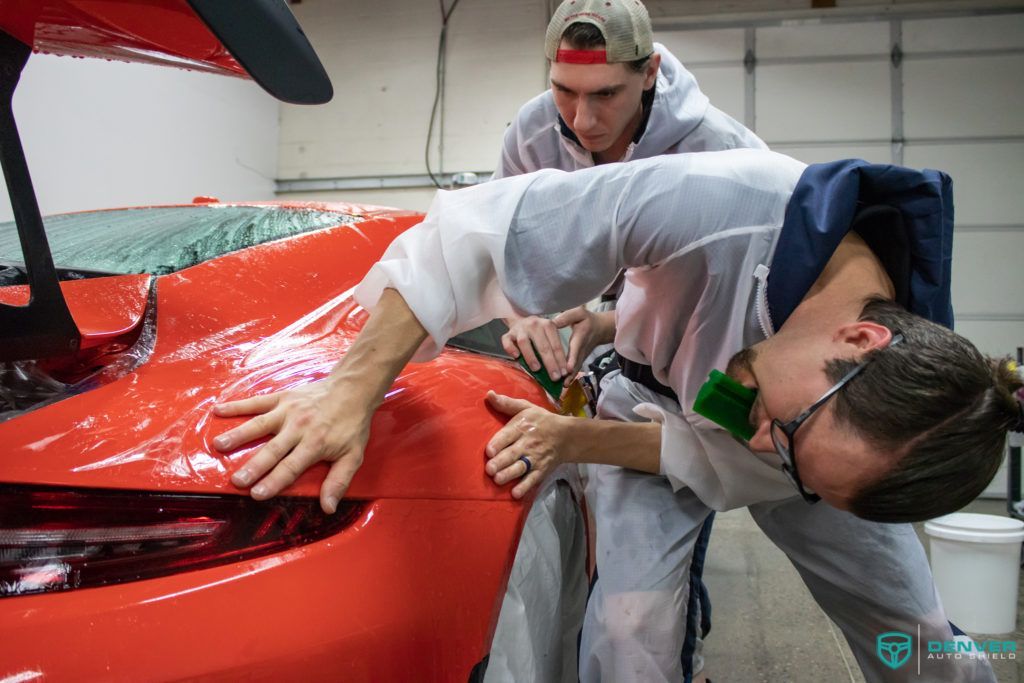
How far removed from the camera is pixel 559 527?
4.67ft

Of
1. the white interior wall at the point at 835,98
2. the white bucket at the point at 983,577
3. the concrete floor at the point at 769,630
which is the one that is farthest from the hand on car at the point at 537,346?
the white interior wall at the point at 835,98

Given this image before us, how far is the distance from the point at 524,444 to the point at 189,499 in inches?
18.9

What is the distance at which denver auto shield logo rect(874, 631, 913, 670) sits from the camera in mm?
1572

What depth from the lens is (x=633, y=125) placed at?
7.00 ft

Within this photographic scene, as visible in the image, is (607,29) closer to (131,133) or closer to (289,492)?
(289,492)

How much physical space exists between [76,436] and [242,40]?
0.43m

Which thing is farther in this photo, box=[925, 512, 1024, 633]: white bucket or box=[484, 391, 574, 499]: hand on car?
box=[925, 512, 1024, 633]: white bucket

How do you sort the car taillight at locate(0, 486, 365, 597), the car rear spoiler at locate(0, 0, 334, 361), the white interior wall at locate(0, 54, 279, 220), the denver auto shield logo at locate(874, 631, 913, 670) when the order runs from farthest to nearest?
the white interior wall at locate(0, 54, 279, 220), the denver auto shield logo at locate(874, 631, 913, 670), the car taillight at locate(0, 486, 365, 597), the car rear spoiler at locate(0, 0, 334, 361)

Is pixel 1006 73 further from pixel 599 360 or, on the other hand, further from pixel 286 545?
pixel 286 545

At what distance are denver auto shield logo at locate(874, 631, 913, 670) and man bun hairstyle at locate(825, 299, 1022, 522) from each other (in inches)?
23.9

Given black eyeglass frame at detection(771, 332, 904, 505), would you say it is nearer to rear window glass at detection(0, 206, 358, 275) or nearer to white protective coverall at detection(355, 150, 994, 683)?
white protective coverall at detection(355, 150, 994, 683)

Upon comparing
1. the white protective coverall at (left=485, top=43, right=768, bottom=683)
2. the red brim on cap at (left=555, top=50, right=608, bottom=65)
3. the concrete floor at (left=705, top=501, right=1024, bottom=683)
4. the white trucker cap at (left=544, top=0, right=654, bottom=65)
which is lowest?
the concrete floor at (left=705, top=501, right=1024, bottom=683)

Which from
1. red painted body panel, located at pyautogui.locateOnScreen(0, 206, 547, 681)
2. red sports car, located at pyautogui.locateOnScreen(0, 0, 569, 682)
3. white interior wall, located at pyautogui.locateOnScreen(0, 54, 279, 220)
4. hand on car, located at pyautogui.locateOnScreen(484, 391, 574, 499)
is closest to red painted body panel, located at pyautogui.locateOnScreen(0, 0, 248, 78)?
red sports car, located at pyautogui.locateOnScreen(0, 0, 569, 682)

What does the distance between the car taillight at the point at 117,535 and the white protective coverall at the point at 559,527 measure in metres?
0.46
